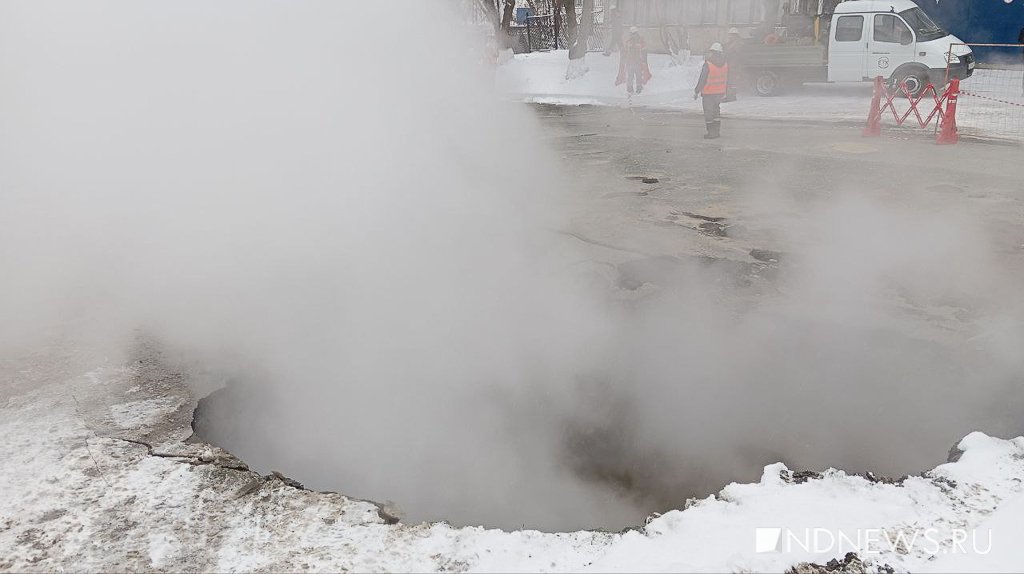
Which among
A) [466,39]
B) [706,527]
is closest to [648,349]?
[706,527]

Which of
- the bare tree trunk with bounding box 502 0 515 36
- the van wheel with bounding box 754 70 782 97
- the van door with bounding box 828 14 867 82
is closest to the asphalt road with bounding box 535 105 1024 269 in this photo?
the van door with bounding box 828 14 867 82

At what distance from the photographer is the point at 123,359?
368 cm

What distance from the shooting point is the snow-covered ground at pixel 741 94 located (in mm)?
11352

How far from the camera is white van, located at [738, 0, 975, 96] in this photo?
1292 cm

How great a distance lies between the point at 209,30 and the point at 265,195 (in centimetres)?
105

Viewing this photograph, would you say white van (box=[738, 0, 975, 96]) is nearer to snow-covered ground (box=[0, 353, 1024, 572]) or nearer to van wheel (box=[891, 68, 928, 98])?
van wheel (box=[891, 68, 928, 98])

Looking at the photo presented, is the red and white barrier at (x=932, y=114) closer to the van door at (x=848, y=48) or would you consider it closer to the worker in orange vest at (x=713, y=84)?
the van door at (x=848, y=48)

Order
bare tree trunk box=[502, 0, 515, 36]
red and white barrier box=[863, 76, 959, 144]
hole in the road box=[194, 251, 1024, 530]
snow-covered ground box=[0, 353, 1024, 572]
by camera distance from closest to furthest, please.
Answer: snow-covered ground box=[0, 353, 1024, 572]
hole in the road box=[194, 251, 1024, 530]
red and white barrier box=[863, 76, 959, 144]
bare tree trunk box=[502, 0, 515, 36]

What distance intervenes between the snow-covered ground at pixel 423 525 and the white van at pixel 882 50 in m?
12.6

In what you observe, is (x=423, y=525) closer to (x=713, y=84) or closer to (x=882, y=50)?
(x=713, y=84)

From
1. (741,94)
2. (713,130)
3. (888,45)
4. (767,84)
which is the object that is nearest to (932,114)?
(713,130)

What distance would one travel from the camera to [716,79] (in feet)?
33.6

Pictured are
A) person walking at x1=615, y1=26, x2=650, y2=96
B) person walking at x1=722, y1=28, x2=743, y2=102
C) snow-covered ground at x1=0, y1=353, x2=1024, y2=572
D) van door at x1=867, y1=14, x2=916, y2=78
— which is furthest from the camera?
person walking at x1=615, y1=26, x2=650, y2=96

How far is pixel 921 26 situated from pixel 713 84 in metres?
5.97
